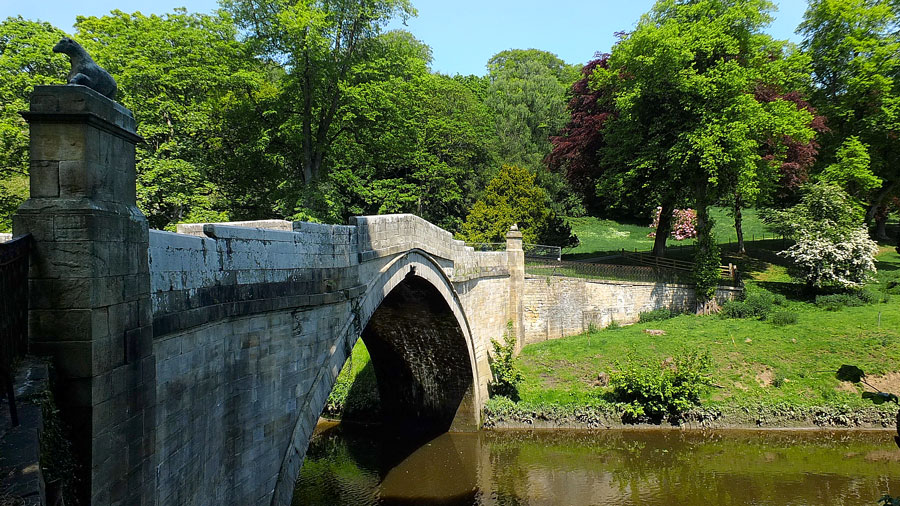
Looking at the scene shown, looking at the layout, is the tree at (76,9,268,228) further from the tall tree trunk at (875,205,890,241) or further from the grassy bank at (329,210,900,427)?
the tall tree trunk at (875,205,890,241)

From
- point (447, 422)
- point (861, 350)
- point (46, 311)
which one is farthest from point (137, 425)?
point (861, 350)

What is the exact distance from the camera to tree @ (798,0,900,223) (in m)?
23.0

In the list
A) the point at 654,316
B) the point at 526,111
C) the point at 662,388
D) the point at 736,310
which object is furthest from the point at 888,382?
the point at 526,111

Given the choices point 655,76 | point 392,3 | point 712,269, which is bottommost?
point 712,269

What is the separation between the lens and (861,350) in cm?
1647

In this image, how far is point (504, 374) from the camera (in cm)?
1664

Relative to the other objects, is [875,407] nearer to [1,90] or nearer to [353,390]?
[353,390]

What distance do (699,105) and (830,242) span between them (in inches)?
265

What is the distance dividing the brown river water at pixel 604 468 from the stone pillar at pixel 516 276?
161 inches

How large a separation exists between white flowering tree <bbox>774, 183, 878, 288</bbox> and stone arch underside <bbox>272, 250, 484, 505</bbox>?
1291 centimetres

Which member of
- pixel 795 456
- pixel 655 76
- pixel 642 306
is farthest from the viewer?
pixel 642 306

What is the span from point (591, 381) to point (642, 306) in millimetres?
5218

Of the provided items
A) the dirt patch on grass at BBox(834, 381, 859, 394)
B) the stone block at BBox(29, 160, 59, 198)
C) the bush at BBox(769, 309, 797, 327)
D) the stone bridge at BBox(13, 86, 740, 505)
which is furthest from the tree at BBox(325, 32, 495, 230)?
the stone block at BBox(29, 160, 59, 198)

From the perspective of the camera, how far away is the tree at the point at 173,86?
16.4 meters
